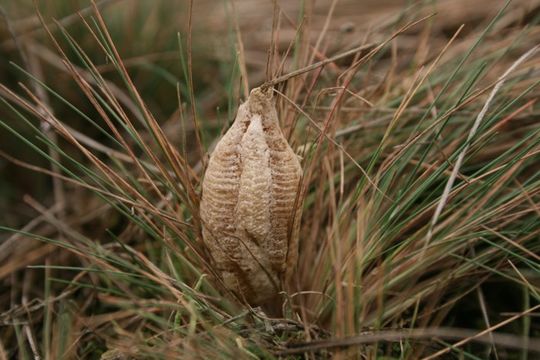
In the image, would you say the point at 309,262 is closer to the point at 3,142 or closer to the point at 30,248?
the point at 30,248

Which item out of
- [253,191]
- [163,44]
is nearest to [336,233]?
[253,191]

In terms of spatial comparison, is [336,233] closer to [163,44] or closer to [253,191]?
[253,191]

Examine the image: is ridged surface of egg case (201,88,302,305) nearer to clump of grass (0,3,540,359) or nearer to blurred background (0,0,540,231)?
clump of grass (0,3,540,359)

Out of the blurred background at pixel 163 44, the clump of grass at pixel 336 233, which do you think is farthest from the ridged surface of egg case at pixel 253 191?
the blurred background at pixel 163 44

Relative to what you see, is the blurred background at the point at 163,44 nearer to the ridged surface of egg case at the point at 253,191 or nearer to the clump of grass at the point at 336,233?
the clump of grass at the point at 336,233

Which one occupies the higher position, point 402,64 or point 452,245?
point 402,64

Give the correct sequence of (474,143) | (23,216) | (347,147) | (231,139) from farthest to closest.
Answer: (23,216) → (347,147) → (474,143) → (231,139)

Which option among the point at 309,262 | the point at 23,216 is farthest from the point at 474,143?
the point at 23,216

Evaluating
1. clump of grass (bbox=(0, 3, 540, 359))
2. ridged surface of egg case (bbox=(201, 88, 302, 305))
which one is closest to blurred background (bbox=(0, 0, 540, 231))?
clump of grass (bbox=(0, 3, 540, 359))

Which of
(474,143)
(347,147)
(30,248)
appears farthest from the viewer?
(30,248)
